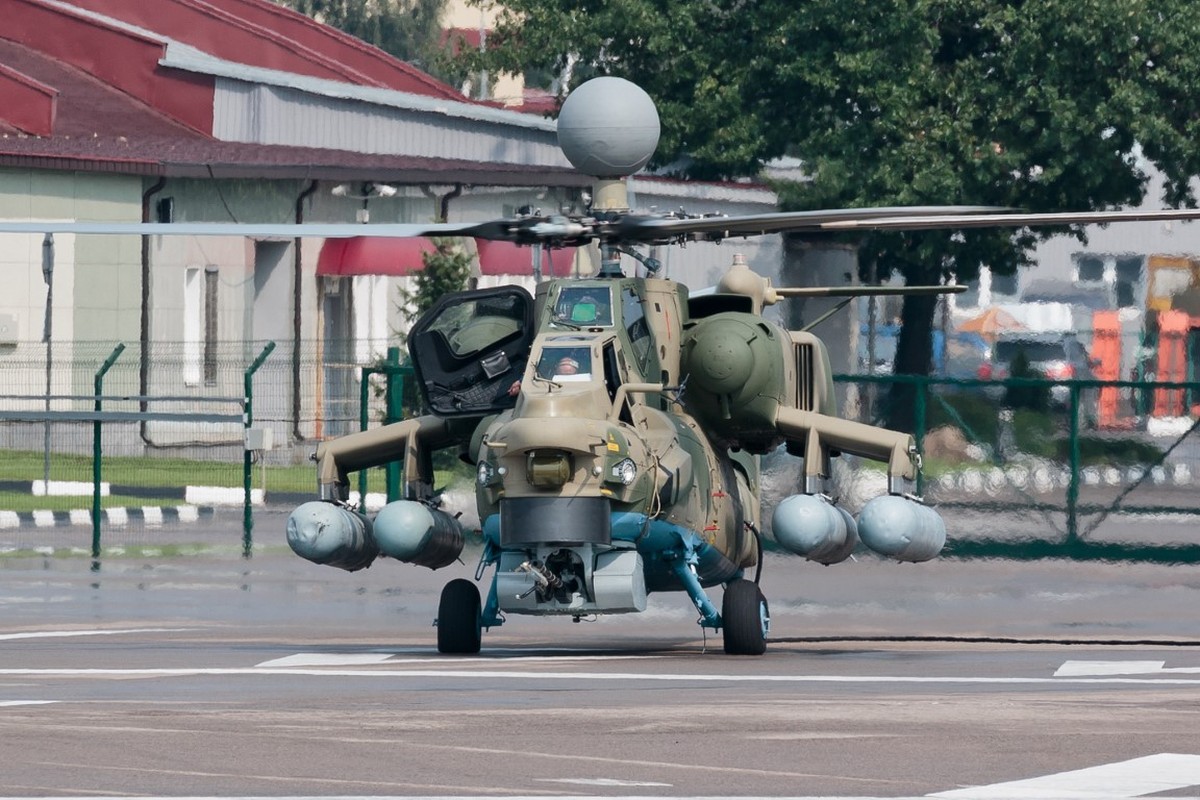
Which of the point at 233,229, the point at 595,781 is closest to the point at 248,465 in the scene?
the point at 233,229

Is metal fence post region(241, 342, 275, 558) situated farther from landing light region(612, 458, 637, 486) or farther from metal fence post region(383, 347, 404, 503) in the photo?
landing light region(612, 458, 637, 486)

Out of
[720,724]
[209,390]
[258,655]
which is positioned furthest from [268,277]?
[720,724]

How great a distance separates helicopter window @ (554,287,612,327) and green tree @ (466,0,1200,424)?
68.4 ft

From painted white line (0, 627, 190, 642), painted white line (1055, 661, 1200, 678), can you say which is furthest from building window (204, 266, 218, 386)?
painted white line (1055, 661, 1200, 678)

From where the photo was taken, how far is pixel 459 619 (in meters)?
16.7

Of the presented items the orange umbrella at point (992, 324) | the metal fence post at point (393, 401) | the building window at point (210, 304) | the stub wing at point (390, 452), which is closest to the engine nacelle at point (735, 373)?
the stub wing at point (390, 452)

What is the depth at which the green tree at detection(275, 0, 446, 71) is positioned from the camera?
8919 centimetres

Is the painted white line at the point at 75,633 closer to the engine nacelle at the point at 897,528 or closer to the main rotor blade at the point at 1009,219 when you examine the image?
the engine nacelle at the point at 897,528

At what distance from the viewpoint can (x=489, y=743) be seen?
11.2m

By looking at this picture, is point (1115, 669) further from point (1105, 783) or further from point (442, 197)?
point (442, 197)

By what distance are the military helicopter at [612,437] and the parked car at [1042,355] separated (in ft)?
57.6

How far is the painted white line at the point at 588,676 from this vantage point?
14.5m

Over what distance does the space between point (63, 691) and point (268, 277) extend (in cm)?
2752

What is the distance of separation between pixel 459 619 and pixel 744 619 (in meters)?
1.97
